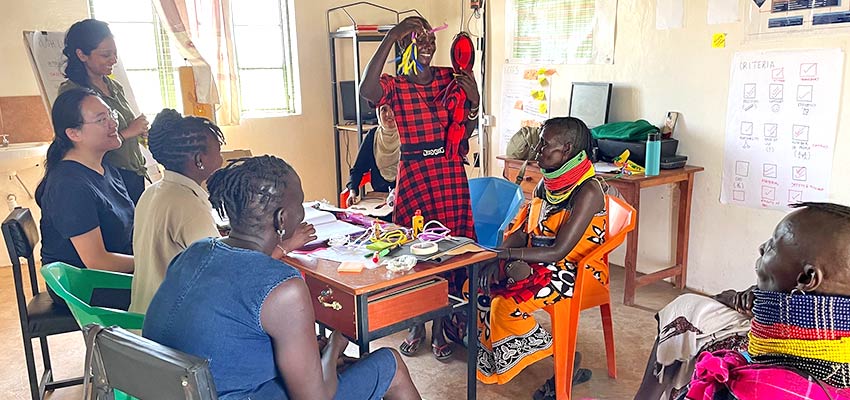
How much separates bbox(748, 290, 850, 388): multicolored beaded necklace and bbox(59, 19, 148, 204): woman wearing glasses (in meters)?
2.51

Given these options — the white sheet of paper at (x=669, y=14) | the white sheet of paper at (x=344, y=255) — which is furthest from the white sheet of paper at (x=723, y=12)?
the white sheet of paper at (x=344, y=255)

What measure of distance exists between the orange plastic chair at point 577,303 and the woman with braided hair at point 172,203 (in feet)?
4.13

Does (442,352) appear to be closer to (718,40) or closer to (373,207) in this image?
(373,207)

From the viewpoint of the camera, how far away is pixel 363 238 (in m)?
2.26

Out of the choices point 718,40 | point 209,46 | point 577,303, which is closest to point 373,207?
point 577,303

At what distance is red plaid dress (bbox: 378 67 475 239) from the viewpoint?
2584 millimetres

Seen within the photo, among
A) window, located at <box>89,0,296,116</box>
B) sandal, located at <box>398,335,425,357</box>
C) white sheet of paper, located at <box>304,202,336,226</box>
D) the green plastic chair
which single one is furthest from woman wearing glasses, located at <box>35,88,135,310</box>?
window, located at <box>89,0,296,116</box>

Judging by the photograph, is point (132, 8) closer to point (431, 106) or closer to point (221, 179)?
point (431, 106)

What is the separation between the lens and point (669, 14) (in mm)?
3525

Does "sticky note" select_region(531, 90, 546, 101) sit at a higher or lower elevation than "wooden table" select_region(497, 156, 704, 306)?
higher

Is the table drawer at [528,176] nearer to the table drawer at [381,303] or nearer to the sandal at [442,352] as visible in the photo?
the sandal at [442,352]

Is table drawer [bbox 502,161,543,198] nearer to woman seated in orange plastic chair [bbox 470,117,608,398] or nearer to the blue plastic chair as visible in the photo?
the blue plastic chair

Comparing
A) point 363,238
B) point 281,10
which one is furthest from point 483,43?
point 363,238

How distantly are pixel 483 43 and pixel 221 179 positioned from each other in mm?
3550
